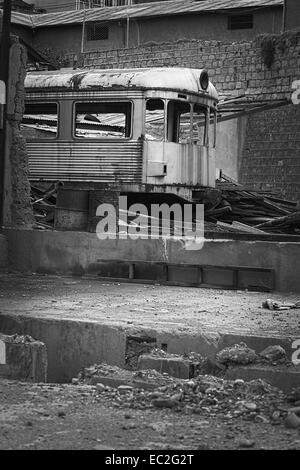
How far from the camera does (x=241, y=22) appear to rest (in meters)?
28.7

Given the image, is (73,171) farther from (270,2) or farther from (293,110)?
(270,2)

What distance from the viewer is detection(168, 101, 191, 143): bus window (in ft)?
53.8

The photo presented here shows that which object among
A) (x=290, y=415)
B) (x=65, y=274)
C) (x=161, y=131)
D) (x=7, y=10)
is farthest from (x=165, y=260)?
(x=161, y=131)

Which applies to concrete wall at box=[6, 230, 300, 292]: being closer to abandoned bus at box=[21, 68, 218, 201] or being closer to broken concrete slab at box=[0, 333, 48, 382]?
broken concrete slab at box=[0, 333, 48, 382]

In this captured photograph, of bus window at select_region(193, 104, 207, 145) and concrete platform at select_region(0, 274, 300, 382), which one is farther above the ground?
bus window at select_region(193, 104, 207, 145)

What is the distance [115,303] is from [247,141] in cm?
1961

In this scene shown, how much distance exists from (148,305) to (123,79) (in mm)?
8468

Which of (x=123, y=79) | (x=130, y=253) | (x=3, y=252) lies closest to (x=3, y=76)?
(x=3, y=252)

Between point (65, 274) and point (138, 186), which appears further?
point (138, 186)

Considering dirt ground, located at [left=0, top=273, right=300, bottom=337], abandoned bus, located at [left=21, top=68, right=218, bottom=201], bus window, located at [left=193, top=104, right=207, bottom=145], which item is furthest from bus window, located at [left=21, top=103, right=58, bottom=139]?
dirt ground, located at [left=0, top=273, right=300, bottom=337]

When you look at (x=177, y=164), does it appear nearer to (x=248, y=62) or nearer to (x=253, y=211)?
(x=253, y=211)

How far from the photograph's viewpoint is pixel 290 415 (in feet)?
16.0

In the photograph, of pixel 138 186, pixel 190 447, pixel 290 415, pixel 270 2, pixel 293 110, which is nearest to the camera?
pixel 190 447

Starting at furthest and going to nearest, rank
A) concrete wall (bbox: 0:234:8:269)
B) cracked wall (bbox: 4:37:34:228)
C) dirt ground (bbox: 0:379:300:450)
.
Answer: cracked wall (bbox: 4:37:34:228)
concrete wall (bbox: 0:234:8:269)
dirt ground (bbox: 0:379:300:450)
